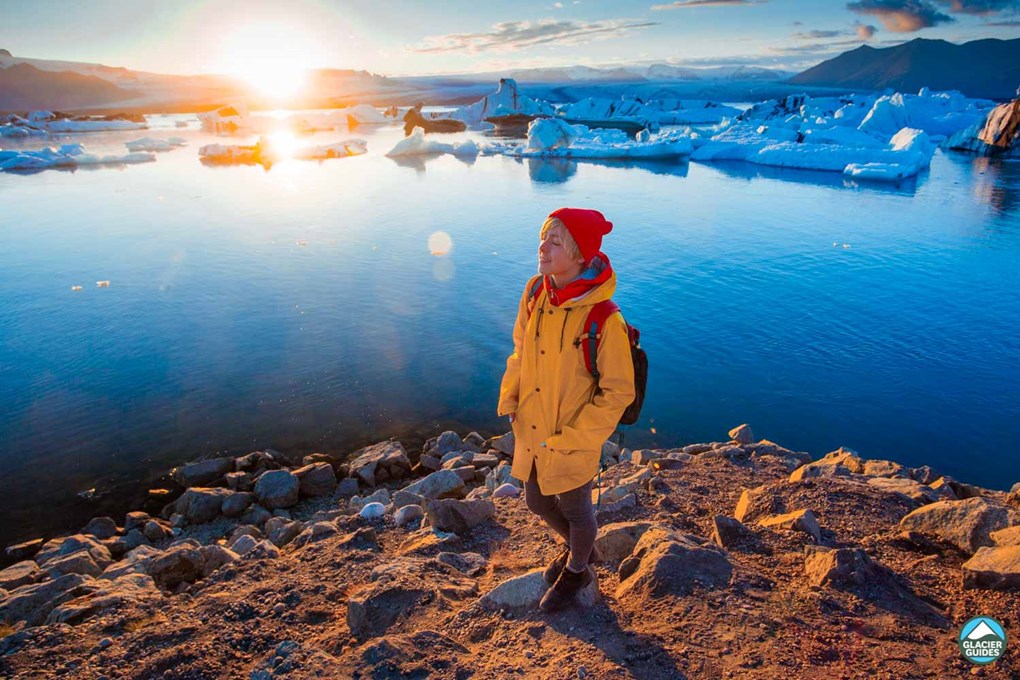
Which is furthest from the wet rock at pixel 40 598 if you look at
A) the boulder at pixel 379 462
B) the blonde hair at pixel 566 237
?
the blonde hair at pixel 566 237

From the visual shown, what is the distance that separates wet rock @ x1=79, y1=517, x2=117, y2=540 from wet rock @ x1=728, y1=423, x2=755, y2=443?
5.26m

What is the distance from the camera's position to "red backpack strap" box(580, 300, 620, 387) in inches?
81.1

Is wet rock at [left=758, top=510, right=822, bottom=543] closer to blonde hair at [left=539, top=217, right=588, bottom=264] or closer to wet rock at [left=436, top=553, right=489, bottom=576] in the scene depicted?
wet rock at [left=436, top=553, right=489, bottom=576]

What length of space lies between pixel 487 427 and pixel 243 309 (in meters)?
5.11

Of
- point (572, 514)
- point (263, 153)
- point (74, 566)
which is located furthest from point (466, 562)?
point (263, 153)

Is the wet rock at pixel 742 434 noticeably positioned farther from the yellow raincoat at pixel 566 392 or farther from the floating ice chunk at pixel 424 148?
the floating ice chunk at pixel 424 148

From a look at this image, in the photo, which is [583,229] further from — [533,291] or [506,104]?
[506,104]

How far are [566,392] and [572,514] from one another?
0.50 meters

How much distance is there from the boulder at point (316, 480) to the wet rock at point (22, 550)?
1.87 metres

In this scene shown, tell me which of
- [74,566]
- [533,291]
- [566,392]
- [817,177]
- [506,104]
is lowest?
[74,566]

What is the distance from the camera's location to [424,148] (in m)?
30.5

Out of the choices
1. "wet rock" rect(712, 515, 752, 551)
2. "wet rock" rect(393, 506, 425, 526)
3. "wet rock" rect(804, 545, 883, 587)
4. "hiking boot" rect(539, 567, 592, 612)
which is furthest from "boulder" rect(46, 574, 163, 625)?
"wet rock" rect(804, 545, 883, 587)

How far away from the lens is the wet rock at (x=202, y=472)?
16.9 ft

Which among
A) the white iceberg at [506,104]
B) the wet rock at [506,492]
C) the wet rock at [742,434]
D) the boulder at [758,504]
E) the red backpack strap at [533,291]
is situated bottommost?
the wet rock at [742,434]
